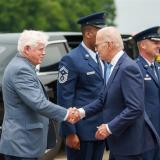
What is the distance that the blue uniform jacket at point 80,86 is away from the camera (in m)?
5.64

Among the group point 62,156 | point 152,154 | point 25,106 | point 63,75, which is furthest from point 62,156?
point 25,106

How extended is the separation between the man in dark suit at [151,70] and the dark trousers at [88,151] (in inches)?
21.7

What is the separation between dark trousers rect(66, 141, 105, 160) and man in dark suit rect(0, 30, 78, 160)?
2.56 feet

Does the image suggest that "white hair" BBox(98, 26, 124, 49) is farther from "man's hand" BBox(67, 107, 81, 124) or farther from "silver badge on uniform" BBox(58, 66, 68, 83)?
"silver badge on uniform" BBox(58, 66, 68, 83)

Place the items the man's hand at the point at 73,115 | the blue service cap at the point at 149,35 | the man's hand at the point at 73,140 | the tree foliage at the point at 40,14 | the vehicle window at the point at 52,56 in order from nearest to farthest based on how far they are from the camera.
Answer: the man's hand at the point at 73,115, the man's hand at the point at 73,140, the blue service cap at the point at 149,35, the vehicle window at the point at 52,56, the tree foliage at the point at 40,14

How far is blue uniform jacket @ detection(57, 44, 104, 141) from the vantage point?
5.64 meters

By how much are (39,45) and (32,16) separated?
55.0 meters

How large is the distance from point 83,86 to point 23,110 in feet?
2.86

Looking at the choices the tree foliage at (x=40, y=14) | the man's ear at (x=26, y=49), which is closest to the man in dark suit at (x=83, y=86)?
the man's ear at (x=26, y=49)

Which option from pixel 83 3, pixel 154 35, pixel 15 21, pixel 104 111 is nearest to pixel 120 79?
pixel 104 111

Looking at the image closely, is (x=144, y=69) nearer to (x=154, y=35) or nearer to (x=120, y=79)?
(x=154, y=35)

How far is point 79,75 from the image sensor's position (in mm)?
5680

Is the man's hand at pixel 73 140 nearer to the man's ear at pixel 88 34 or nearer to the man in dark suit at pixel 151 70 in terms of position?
the man in dark suit at pixel 151 70

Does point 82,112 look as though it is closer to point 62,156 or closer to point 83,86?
point 83,86
